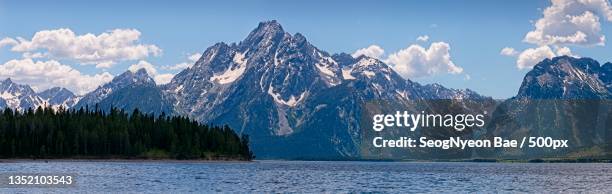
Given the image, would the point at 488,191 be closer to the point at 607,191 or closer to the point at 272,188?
the point at 607,191

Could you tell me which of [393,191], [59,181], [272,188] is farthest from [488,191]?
[59,181]

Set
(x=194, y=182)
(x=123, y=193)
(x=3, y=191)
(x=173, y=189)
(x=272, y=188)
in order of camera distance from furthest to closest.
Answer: (x=194, y=182) → (x=272, y=188) → (x=173, y=189) → (x=123, y=193) → (x=3, y=191)

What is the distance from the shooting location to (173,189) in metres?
124

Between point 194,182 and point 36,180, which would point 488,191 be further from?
point 36,180

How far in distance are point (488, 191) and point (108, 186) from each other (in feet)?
191

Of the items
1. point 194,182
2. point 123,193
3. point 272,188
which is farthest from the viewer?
point 194,182

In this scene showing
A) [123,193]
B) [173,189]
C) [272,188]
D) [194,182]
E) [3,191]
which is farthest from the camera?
[194,182]

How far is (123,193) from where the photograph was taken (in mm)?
111312

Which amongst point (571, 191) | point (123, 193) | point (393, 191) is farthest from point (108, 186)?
point (571, 191)

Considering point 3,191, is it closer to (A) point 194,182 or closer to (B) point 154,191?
(B) point 154,191

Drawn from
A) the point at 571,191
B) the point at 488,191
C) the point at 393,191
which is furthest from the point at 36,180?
the point at 571,191

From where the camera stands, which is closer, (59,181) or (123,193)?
(123,193)

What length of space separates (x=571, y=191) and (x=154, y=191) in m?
66.8

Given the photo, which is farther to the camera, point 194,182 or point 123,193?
point 194,182
